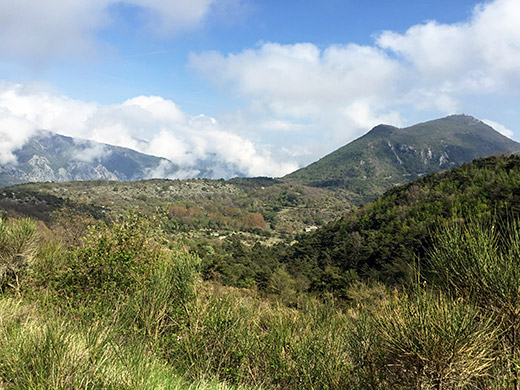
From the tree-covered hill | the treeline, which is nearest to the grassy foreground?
the treeline

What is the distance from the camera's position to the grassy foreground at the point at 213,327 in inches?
142

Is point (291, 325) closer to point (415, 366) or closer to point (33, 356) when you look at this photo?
point (415, 366)

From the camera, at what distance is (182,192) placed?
503ft

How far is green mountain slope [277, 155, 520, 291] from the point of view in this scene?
32.5 metres

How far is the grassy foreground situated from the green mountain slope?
21.9 m

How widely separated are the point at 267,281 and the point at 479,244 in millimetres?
31505

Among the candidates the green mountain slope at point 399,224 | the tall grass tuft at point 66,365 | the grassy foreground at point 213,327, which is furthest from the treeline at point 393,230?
the tall grass tuft at point 66,365

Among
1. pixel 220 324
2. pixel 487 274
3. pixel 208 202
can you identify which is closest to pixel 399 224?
pixel 220 324

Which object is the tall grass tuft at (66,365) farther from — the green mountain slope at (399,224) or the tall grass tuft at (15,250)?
the green mountain slope at (399,224)

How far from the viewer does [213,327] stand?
6895 millimetres

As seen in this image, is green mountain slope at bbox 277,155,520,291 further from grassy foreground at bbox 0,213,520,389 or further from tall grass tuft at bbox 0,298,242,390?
tall grass tuft at bbox 0,298,242,390

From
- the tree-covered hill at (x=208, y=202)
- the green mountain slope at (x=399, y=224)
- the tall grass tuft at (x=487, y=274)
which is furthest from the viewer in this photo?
the tree-covered hill at (x=208, y=202)

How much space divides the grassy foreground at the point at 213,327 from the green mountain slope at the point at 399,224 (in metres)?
21.9

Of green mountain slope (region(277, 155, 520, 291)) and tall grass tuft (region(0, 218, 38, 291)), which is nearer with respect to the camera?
tall grass tuft (region(0, 218, 38, 291))
